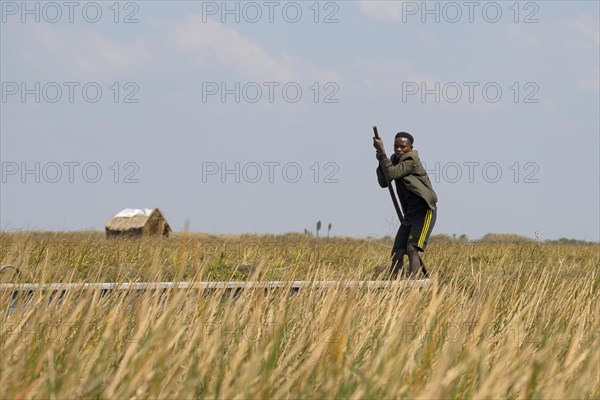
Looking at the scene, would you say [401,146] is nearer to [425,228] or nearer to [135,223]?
[425,228]

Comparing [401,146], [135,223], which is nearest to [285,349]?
[401,146]

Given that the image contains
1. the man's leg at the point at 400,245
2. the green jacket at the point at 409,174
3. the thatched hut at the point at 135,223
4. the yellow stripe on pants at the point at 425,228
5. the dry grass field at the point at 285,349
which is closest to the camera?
the dry grass field at the point at 285,349

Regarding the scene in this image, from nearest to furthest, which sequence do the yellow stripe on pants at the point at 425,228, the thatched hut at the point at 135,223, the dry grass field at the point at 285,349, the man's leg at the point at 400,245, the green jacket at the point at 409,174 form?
1. the dry grass field at the point at 285,349
2. the green jacket at the point at 409,174
3. the yellow stripe on pants at the point at 425,228
4. the man's leg at the point at 400,245
5. the thatched hut at the point at 135,223

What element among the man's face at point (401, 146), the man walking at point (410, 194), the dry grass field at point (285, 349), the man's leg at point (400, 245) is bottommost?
the dry grass field at point (285, 349)

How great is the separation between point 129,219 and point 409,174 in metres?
14.6

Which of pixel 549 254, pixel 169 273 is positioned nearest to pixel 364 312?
pixel 169 273

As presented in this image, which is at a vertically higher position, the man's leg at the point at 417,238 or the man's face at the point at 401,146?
the man's face at the point at 401,146

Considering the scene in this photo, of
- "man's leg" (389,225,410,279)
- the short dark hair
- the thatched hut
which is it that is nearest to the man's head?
the short dark hair

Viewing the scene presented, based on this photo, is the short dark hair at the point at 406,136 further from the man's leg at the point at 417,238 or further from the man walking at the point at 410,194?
the man's leg at the point at 417,238

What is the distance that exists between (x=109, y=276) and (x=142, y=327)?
18.4 feet

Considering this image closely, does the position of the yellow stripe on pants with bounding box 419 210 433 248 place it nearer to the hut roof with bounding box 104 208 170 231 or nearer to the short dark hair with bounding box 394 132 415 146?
the short dark hair with bounding box 394 132 415 146

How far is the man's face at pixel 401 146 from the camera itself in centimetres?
917

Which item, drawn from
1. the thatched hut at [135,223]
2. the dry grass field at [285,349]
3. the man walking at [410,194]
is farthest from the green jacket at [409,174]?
the thatched hut at [135,223]

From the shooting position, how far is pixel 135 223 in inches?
876
